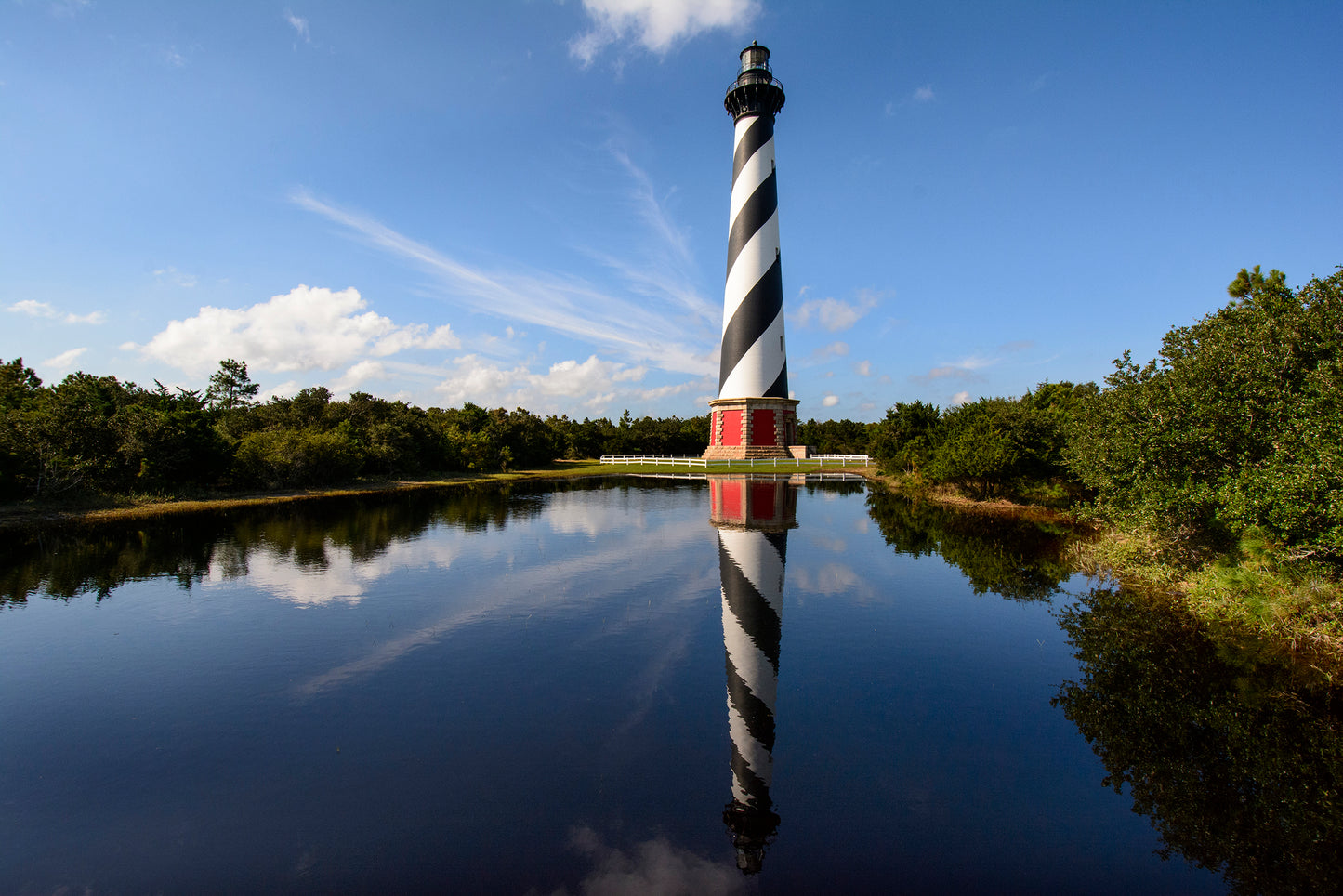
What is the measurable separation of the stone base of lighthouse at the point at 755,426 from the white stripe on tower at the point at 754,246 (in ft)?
3.00

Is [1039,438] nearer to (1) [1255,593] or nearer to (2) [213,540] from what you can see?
(1) [1255,593]

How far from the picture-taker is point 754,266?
128 ft

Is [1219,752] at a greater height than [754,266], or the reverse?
[754,266]

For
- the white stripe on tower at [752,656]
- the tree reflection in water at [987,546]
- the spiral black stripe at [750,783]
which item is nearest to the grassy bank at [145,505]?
the white stripe on tower at [752,656]

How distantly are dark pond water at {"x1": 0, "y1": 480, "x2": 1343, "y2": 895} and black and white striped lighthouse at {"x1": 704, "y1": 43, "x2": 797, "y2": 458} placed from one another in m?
28.9

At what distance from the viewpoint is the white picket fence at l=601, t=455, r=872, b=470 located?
4170 cm

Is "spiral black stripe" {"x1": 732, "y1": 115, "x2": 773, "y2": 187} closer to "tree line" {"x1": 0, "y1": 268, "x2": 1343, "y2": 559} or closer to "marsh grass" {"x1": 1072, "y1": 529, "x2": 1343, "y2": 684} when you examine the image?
"tree line" {"x1": 0, "y1": 268, "x2": 1343, "y2": 559}

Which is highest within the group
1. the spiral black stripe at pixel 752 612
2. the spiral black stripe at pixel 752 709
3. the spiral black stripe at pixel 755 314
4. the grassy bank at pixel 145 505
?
the spiral black stripe at pixel 755 314

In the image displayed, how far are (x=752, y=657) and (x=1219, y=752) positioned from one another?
5.06 metres

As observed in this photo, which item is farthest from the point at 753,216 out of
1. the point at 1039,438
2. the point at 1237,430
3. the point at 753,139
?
the point at 1237,430

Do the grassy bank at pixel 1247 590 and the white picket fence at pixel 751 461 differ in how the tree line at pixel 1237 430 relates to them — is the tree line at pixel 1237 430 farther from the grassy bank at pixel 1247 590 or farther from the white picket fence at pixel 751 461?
the white picket fence at pixel 751 461

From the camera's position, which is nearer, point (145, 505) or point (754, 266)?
point (145, 505)

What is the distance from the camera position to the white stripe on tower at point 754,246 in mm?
39156

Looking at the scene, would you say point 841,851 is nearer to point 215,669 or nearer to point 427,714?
point 427,714
